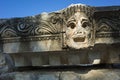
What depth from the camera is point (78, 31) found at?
2730 millimetres

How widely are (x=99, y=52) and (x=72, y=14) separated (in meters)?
Result: 0.54

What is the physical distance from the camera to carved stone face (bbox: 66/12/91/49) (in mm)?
2736

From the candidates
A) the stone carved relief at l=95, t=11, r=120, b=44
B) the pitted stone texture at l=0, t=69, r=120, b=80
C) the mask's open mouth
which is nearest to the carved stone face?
the mask's open mouth

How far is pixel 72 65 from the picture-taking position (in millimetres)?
3021

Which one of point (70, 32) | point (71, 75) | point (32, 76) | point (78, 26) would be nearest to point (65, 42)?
point (70, 32)

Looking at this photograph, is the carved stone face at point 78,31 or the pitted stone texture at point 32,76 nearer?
the carved stone face at point 78,31

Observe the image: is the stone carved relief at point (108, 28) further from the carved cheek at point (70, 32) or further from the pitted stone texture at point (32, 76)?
the pitted stone texture at point (32, 76)

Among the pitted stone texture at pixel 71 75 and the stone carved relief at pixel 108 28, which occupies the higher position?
the stone carved relief at pixel 108 28

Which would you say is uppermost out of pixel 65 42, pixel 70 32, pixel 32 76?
pixel 70 32

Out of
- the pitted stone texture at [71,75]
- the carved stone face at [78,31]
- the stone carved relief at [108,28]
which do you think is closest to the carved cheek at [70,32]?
the carved stone face at [78,31]

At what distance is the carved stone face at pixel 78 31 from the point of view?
274 cm

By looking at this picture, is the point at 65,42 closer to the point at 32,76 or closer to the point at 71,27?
the point at 71,27

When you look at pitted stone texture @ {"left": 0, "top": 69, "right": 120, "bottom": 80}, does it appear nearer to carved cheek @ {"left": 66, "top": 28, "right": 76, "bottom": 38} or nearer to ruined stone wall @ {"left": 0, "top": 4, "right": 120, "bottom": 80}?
ruined stone wall @ {"left": 0, "top": 4, "right": 120, "bottom": 80}

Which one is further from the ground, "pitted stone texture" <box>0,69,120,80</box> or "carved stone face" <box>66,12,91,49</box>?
"carved stone face" <box>66,12,91,49</box>
